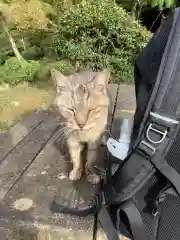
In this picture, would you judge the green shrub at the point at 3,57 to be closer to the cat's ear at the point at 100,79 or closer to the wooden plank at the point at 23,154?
the wooden plank at the point at 23,154

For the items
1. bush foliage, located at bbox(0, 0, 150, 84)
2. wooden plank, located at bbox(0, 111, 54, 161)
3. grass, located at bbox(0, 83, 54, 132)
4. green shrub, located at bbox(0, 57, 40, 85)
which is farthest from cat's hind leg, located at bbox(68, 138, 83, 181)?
green shrub, located at bbox(0, 57, 40, 85)

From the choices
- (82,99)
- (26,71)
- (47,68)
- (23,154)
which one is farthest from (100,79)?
(26,71)

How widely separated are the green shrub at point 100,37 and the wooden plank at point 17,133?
1.84m

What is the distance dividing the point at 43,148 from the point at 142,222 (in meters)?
0.66

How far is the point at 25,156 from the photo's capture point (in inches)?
50.2

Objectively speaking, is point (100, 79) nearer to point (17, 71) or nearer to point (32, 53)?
point (17, 71)

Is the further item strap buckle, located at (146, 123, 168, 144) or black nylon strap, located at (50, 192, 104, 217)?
black nylon strap, located at (50, 192, 104, 217)

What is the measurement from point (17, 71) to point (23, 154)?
9.35 feet

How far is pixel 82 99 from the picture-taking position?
1116 mm

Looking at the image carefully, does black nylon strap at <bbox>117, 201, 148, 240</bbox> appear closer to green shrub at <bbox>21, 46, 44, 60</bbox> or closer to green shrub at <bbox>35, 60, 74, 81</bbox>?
green shrub at <bbox>35, 60, 74, 81</bbox>

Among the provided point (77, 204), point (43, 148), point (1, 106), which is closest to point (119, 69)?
point (1, 106)

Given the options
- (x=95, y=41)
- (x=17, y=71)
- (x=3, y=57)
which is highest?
(x=95, y=41)

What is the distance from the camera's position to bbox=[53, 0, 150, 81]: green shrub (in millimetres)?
3633

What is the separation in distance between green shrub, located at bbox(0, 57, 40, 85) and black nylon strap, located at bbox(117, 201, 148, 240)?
10.8 feet
